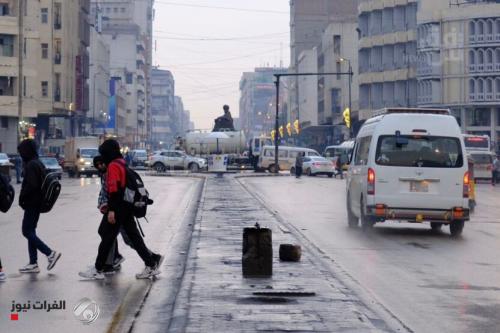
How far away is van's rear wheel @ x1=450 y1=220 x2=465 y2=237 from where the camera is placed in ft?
74.0

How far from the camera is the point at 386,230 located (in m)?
23.9

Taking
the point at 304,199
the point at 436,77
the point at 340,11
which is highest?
the point at 340,11

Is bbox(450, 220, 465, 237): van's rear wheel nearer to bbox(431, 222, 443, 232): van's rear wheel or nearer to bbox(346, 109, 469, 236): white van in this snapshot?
bbox(346, 109, 469, 236): white van

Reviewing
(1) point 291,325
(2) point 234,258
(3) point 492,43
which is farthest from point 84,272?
(3) point 492,43

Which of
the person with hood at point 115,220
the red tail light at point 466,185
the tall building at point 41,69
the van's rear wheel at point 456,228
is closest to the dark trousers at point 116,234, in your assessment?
the person with hood at point 115,220

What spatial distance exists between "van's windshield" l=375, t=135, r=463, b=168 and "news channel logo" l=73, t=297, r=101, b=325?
1121 cm

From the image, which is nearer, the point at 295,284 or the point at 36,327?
the point at 36,327

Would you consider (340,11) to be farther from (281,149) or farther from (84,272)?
(84,272)

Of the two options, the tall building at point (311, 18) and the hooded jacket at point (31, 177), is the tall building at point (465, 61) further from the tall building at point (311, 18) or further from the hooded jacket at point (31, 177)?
the hooded jacket at point (31, 177)

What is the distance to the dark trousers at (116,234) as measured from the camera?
46.0 ft

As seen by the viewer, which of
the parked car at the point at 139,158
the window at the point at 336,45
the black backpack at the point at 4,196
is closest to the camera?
the black backpack at the point at 4,196

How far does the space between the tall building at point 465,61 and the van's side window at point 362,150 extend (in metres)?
68.8

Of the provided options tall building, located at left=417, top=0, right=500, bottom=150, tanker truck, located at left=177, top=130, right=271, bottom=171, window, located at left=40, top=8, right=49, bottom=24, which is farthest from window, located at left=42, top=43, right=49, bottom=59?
tall building, located at left=417, top=0, right=500, bottom=150

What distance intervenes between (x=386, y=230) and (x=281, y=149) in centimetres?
6009
